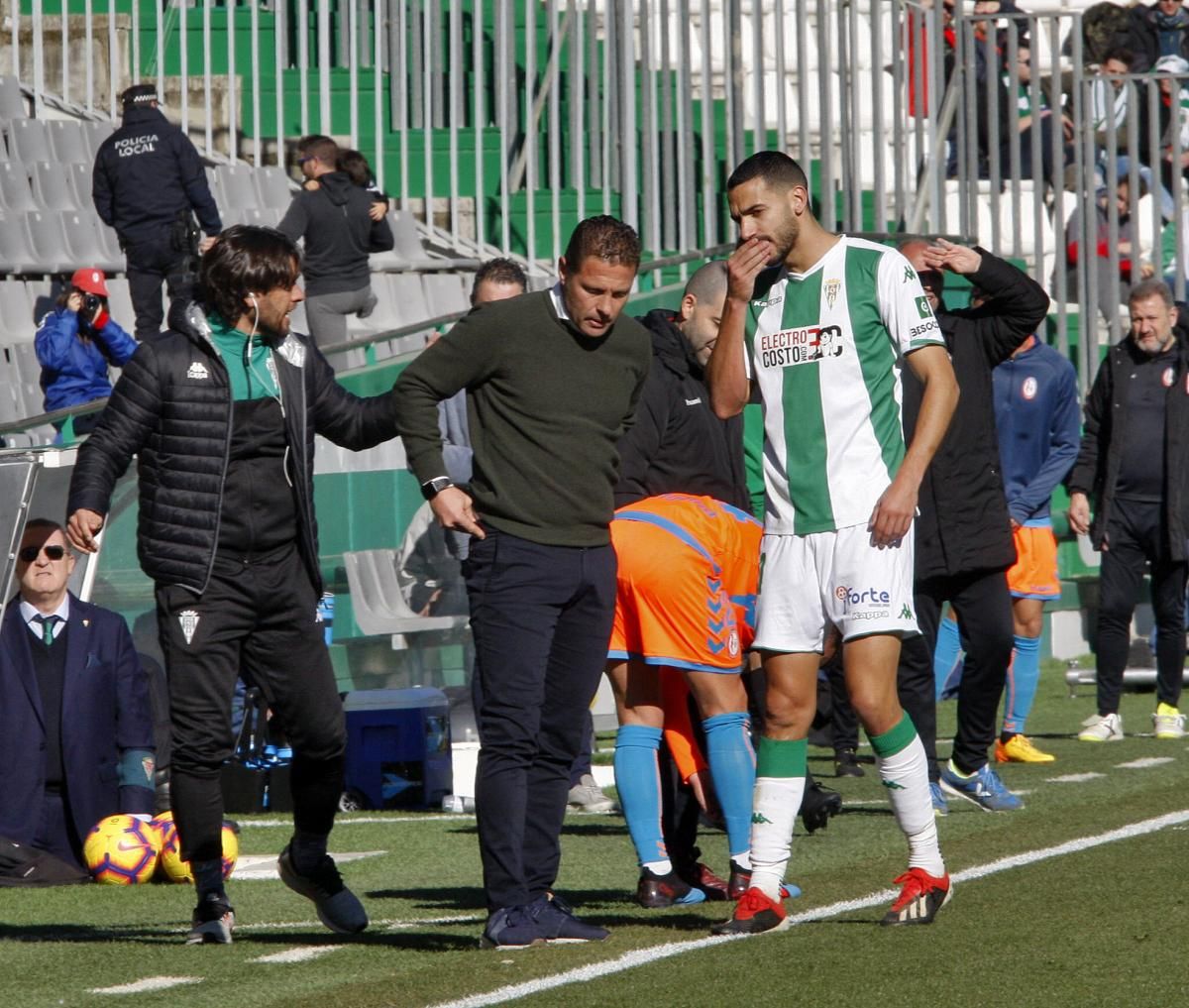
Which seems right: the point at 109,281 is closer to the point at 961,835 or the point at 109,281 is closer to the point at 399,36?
the point at 399,36

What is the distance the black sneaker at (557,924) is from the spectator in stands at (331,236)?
9.55 meters

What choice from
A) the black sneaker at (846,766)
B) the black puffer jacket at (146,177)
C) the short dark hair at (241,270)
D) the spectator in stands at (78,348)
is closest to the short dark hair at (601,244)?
the short dark hair at (241,270)

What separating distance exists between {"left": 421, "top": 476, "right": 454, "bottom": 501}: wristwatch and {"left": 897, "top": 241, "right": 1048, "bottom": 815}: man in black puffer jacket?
320 cm

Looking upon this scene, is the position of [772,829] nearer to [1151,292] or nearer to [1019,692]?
[1019,692]

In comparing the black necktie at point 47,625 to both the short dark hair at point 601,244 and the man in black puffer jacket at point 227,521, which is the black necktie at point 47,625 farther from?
the short dark hair at point 601,244

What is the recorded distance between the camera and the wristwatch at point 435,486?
5938mm

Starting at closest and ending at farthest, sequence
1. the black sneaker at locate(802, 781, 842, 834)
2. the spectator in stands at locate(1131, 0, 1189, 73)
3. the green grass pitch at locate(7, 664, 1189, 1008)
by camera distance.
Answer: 1. the green grass pitch at locate(7, 664, 1189, 1008)
2. the black sneaker at locate(802, 781, 842, 834)
3. the spectator in stands at locate(1131, 0, 1189, 73)

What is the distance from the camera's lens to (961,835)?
823cm

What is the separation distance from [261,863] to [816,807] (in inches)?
76.9

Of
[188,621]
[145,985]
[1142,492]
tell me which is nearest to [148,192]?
[1142,492]

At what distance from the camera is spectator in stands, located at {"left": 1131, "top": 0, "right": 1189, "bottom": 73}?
1994 cm

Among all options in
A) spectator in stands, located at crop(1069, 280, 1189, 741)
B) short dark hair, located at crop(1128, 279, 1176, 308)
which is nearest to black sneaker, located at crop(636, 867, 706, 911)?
spectator in stands, located at crop(1069, 280, 1189, 741)

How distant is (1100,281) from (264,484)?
1084 centimetres

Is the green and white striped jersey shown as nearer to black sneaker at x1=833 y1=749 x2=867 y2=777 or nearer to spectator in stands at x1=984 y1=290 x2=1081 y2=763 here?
black sneaker at x1=833 y1=749 x2=867 y2=777
